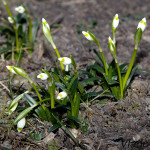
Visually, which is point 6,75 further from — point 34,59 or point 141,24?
point 141,24

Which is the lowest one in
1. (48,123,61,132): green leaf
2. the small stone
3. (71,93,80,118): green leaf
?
the small stone

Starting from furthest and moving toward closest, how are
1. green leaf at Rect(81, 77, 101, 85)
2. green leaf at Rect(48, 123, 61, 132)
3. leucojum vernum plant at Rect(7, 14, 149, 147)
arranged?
green leaf at Rect(81, 77, 101, 85) < green leaf at Rect(48, 123, 61, 132) < leucojum vernum plant at Rect(7, 14, 149, 147)

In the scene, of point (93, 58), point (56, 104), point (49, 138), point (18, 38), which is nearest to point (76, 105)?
point (56, 104)

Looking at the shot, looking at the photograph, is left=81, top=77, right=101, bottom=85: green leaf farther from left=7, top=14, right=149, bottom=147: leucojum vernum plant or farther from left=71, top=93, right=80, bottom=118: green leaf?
left=71, top=93, right=80, bottom=118: green leaf

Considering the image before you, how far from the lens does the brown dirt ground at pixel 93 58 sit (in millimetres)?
2850

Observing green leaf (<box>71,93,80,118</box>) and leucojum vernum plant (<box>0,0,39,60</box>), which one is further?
leucojum vernum plant (<box>0,0,39,60</box>)

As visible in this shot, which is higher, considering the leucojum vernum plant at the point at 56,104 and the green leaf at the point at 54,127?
the leucojum vernum plant at the point at 56,104

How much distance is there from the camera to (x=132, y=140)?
2.80 meters

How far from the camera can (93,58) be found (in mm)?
4285

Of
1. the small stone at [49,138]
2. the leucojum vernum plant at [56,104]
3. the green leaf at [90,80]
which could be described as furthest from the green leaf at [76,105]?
the green leaf at [90,80]

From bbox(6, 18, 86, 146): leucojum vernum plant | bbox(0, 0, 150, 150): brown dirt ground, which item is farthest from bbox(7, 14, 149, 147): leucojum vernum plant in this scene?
bbox(0, 0, 150, 150): brown dirt ground

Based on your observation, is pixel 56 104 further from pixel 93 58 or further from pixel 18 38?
pixel 18 38

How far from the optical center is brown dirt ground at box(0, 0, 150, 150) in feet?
9.35

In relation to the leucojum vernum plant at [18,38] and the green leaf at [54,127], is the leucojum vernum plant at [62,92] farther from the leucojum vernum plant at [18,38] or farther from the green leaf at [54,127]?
the leucojum vernum plant at [18,38]
